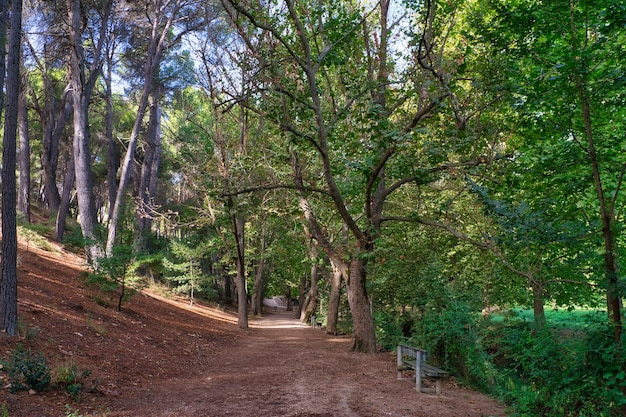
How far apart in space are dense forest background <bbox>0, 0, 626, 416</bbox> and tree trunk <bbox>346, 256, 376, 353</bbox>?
5 cm

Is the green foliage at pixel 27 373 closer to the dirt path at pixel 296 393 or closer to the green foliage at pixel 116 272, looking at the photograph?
the dirt path at pixel 296 393

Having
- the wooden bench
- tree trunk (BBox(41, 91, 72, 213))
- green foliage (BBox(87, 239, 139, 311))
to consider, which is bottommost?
the wooden bench

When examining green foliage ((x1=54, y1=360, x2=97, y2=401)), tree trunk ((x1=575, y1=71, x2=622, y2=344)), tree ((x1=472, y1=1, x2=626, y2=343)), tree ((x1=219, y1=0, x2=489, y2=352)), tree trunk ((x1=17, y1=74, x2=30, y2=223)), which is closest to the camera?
tree trunk ((x1=575, y1=71, x2=622, y2=344))

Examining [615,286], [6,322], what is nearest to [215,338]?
[6,322]

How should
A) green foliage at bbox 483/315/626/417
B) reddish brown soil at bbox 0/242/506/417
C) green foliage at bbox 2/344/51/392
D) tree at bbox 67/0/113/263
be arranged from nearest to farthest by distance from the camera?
Result: green foliage at bbox 483/315/626/417
green foliage at bbox 2/344/51/392
reddish brown soil at bbox 0/242/506/417
tree at bbox 67/0/113/263

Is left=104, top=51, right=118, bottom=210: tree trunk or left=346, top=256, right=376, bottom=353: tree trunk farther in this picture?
left=104, top=51, right=118, bottom=210: tree trunk

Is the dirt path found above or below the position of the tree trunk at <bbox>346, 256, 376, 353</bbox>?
below

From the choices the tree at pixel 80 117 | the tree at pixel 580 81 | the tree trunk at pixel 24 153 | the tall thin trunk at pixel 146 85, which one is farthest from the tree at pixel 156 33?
the tree at pixel 580 81

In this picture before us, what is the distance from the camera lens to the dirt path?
599 centimetres

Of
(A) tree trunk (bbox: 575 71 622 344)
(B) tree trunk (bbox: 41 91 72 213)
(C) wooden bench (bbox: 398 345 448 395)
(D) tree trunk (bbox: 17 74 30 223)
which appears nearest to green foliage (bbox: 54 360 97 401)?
(C) wooden bench (bbox: 398 345 448 395)

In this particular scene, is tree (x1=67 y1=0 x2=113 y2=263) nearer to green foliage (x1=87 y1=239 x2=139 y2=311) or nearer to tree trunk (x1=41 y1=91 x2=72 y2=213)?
green foliage (x1=87 y1=239 x2=139 y2=311)

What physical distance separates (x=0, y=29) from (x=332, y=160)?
22.9 ft

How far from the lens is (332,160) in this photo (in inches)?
444

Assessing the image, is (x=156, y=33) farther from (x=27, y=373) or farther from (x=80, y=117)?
(x=27, y=373)
